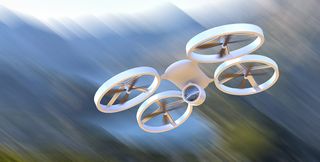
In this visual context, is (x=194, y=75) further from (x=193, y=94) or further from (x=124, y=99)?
(x=124, y=99)

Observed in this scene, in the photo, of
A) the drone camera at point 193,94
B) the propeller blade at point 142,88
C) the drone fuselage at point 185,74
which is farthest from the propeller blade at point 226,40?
the propeller blade at point 142,88

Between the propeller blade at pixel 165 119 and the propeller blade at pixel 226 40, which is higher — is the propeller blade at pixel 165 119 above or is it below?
below

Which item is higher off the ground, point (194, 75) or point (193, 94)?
point (194, 75)

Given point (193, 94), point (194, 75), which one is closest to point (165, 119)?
point (193, 94)

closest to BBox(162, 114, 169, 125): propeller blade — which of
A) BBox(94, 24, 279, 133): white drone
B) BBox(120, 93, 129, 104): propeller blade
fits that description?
BBox(94, 24, 279, 133): white drone

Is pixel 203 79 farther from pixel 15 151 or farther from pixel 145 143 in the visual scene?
pixel 15 151

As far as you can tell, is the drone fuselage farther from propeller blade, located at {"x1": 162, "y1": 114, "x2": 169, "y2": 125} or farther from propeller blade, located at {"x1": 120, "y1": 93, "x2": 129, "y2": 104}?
propeller blade, located at {"x1": 162, "y1": 114, "x2": 169, "y2": 125}

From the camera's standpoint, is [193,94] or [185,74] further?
[193,94]

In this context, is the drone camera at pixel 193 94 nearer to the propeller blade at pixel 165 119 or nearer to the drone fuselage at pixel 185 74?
the drone fuselage at pixel 185 74
